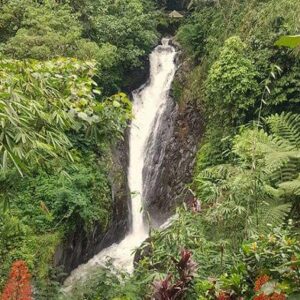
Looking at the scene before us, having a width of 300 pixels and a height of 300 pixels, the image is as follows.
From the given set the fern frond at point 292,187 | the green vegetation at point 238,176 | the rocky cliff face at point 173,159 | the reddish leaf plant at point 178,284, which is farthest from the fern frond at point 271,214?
the rocky cliff face at point 173,159

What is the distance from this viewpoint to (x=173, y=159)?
11.3 metres

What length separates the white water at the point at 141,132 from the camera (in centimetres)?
911

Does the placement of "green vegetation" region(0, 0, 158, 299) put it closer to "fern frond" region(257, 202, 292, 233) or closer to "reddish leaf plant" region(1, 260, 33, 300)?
A: "reddish leaf plant" region(1, 260, 33, 300)

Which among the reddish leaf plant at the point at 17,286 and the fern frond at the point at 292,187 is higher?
the reddish leaf plant at the point at 17,286

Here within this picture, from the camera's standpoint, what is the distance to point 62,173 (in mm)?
2979

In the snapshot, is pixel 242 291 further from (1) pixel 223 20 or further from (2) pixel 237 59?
(1) pixel 223 20

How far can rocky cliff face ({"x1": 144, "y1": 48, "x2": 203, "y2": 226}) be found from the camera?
1077cm

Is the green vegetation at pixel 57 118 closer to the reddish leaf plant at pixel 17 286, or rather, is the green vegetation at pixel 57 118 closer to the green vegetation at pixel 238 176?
the reddish leaf plant at pixel 17 286

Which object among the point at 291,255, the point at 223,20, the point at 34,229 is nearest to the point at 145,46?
the point at 223,20

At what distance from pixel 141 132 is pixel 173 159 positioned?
157 cm

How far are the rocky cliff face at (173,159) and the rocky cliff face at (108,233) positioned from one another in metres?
0.87

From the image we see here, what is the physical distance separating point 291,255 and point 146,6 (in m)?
13.7

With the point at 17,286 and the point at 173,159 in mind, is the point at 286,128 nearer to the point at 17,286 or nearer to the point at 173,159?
the point at 17,286

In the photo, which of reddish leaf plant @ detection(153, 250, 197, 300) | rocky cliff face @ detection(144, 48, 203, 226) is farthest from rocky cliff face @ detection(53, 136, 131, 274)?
reddish leaf plant @ detection(153, 250, 197, 300)
